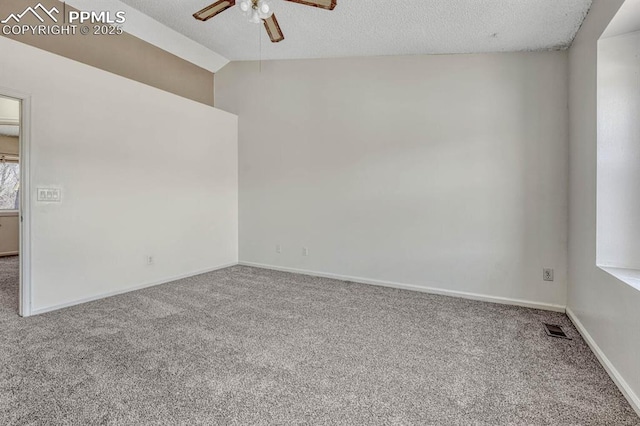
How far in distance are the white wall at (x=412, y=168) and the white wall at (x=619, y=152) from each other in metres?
0.85

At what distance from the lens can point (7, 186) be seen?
6.15 m

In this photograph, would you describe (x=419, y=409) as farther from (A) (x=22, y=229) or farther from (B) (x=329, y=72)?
(B) (x=329, y=72)

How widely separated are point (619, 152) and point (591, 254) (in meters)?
0.79

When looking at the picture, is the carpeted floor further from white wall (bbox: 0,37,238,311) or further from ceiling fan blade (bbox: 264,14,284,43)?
ceiling fan blade (bbox: 264,14,284,43)

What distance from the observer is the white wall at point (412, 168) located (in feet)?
10.1

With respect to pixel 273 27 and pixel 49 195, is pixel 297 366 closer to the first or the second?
pixel 273 27

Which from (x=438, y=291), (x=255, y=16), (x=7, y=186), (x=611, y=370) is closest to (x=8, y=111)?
(x=7, y=186)

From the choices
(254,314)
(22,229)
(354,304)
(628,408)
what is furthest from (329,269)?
(22,229)

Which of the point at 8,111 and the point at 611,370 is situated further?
the point at 8,111

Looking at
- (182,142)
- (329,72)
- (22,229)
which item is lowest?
(22,229)

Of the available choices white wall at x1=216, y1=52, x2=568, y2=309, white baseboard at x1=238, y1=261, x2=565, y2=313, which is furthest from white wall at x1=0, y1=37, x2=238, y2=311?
white baseboard at x1=238, y1=261, x2=565, y2=313

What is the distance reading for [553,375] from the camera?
1.88 metres

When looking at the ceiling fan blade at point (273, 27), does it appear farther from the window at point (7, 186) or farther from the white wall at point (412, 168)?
the window at point (7, 186)

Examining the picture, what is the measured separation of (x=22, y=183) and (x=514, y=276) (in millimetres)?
4966
